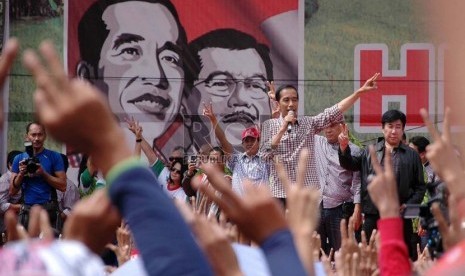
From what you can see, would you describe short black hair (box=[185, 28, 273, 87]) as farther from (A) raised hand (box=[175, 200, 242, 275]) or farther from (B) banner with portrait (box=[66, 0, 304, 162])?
(A) raised hand (box=[175, 200, 242, 275])

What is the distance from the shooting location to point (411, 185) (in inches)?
353

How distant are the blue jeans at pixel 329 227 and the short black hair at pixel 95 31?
10.4ft

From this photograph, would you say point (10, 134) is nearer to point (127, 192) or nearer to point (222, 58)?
point (222, 58)

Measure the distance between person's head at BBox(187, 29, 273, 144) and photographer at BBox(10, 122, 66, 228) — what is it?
104 inches

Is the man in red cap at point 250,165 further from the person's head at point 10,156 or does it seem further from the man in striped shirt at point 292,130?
the person's head at point 10,156

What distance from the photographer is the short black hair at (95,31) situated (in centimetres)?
1280

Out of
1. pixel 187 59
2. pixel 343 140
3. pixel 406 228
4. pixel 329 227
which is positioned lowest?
pixel 329 227

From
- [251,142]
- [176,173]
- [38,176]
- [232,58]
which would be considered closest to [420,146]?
[251,142]

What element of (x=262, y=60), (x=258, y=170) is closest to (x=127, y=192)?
(x=258, y=170)

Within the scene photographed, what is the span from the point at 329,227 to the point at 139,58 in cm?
353

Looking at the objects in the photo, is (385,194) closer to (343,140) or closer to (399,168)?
(399,168)

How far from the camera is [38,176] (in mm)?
10211

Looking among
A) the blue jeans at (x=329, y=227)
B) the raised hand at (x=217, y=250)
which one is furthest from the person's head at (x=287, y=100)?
the raised hand at (x=217, y=250)

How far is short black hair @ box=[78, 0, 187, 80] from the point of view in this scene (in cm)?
1280
